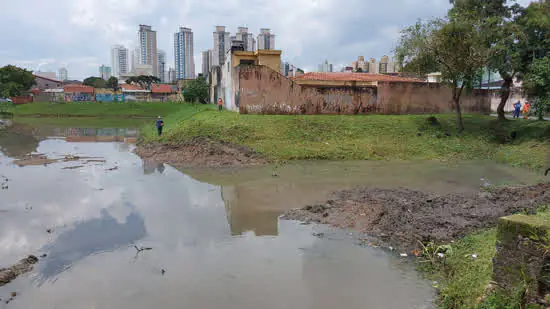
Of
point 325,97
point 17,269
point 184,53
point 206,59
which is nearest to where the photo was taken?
point 17,269

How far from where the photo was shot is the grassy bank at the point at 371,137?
17.0 metres

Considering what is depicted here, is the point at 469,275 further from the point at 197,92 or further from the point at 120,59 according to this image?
the point at 120,59

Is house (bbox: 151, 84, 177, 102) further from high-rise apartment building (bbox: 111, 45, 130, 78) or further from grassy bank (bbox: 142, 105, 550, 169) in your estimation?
high-rise apartment building (bbox: 111, 45, 130, 78)

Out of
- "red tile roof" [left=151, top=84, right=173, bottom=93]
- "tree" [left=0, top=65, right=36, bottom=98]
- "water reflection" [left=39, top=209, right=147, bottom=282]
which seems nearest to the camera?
"water reflection" [left=39, top=209, right=147, bottom=282]

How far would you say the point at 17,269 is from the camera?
6.15m

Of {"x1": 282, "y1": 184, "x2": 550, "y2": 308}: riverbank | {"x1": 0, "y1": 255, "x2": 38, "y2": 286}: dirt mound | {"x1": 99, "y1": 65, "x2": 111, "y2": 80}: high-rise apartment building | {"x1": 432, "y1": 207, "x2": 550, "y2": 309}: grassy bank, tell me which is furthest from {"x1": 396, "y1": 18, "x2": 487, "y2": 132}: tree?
{"x1": 99, "y1": 65, "x2": 111, "y2": 80}: high-rise apartment building

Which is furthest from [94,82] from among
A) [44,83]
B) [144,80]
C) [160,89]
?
[160,89]

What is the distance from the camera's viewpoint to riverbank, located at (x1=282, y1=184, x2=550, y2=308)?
Result: 537 cm

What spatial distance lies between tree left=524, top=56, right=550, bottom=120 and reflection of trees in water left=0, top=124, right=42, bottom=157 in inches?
941

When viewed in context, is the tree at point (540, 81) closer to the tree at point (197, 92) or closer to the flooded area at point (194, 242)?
the flooded area at point (194, 242)

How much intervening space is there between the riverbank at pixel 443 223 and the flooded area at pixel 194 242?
1.37ft

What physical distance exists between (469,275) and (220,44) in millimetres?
78658

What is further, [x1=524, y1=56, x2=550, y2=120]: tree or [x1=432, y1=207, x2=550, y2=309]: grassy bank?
[x1=524, y1=56, x2=550, y2=120]: tree

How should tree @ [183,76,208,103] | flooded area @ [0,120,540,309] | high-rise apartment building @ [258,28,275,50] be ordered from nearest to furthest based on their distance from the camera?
1. flooded area @ [0,120,540,309]
2. tree @ [183,76,208,103]
3. high-rise apartment building @ [258,28,275,50]
